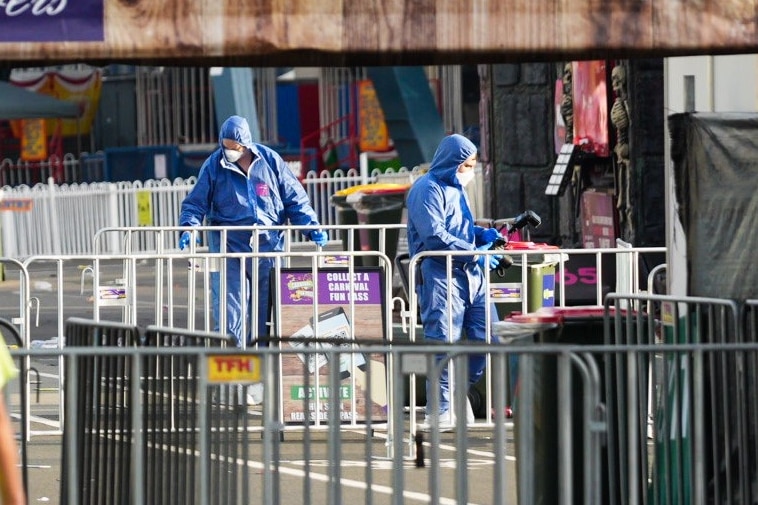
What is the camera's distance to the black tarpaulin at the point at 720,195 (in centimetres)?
688

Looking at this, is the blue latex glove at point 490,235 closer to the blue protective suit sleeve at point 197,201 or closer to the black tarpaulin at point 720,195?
the blue protective suit sleeve at point 197,201

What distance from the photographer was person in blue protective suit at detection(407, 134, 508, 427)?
10.1 m

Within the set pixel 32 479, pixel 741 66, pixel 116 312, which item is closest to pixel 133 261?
pixel 32 479

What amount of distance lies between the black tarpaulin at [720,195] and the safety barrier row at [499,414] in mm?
205

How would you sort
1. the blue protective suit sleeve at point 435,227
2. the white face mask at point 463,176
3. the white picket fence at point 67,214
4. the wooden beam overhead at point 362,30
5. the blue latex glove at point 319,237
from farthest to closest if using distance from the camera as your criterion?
the white picket fence at point 67,214, the blue latex glove at point 319,237, the white face mask at point 463,176, the blue protective suit sleeve at point 435,227, the wooden beam overhead at point 362,30

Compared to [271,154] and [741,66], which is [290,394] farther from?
[741,66]

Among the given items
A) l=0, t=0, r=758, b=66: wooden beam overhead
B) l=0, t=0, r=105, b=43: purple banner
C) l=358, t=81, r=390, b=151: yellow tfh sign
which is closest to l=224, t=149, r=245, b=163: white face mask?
l=0, t=0, r=758, b=66: wooden beam overhead

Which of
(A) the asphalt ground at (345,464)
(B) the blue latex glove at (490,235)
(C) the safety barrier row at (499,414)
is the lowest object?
(A) the asphalt ground at (345,464)

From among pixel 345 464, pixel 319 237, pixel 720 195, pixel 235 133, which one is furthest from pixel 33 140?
pixel 720 195

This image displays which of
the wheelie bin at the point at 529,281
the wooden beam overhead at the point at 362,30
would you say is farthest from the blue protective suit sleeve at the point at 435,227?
the wooden beam overhead at the point at 362,30

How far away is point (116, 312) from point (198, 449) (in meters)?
11.2

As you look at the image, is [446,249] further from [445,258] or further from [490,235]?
[490,235]

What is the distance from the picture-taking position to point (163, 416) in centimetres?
598

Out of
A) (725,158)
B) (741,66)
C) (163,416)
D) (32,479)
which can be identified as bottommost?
(32,479)
